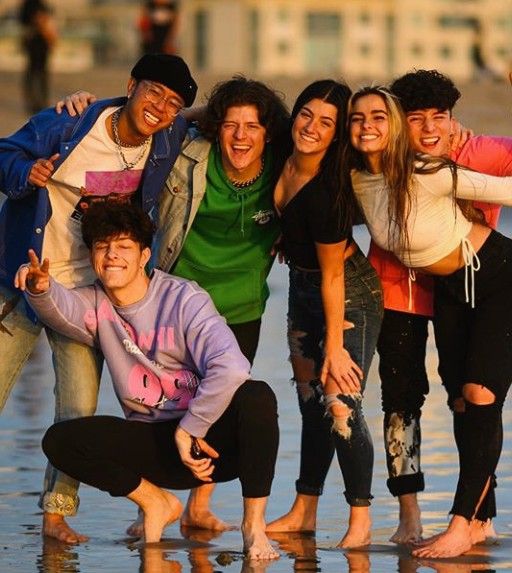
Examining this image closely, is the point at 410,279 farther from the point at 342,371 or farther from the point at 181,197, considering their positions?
the point at 181,197

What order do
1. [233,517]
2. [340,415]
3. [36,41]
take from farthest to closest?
[36,41], [233,517], [340,415]

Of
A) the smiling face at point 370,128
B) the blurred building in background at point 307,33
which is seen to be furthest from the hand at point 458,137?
the blurred building in background at point 307,33

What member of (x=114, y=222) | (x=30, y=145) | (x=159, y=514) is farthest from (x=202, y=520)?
(x=30, y=145)

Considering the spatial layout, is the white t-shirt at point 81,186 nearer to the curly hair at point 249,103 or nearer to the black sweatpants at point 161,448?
the curly hair at point 249,103

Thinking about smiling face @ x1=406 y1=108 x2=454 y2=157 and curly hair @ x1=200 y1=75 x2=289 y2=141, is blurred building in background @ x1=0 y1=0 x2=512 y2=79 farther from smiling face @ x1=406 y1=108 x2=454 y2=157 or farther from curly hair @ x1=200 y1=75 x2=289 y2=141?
smiling face @ x1=406 y1=108 x2=454 y2=157

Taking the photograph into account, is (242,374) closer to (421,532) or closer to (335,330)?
(335,330)

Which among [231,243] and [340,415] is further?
[231,243]

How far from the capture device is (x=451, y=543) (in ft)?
26.3

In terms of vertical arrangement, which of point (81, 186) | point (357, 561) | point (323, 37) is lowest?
point (357, 561)

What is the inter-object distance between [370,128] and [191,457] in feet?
4.21

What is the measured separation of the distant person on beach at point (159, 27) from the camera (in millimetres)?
35312

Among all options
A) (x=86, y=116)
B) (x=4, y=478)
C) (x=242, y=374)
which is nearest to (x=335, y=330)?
(x=242, y=374)

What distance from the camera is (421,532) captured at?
27.2 feet

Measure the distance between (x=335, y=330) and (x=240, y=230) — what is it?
536 mm
